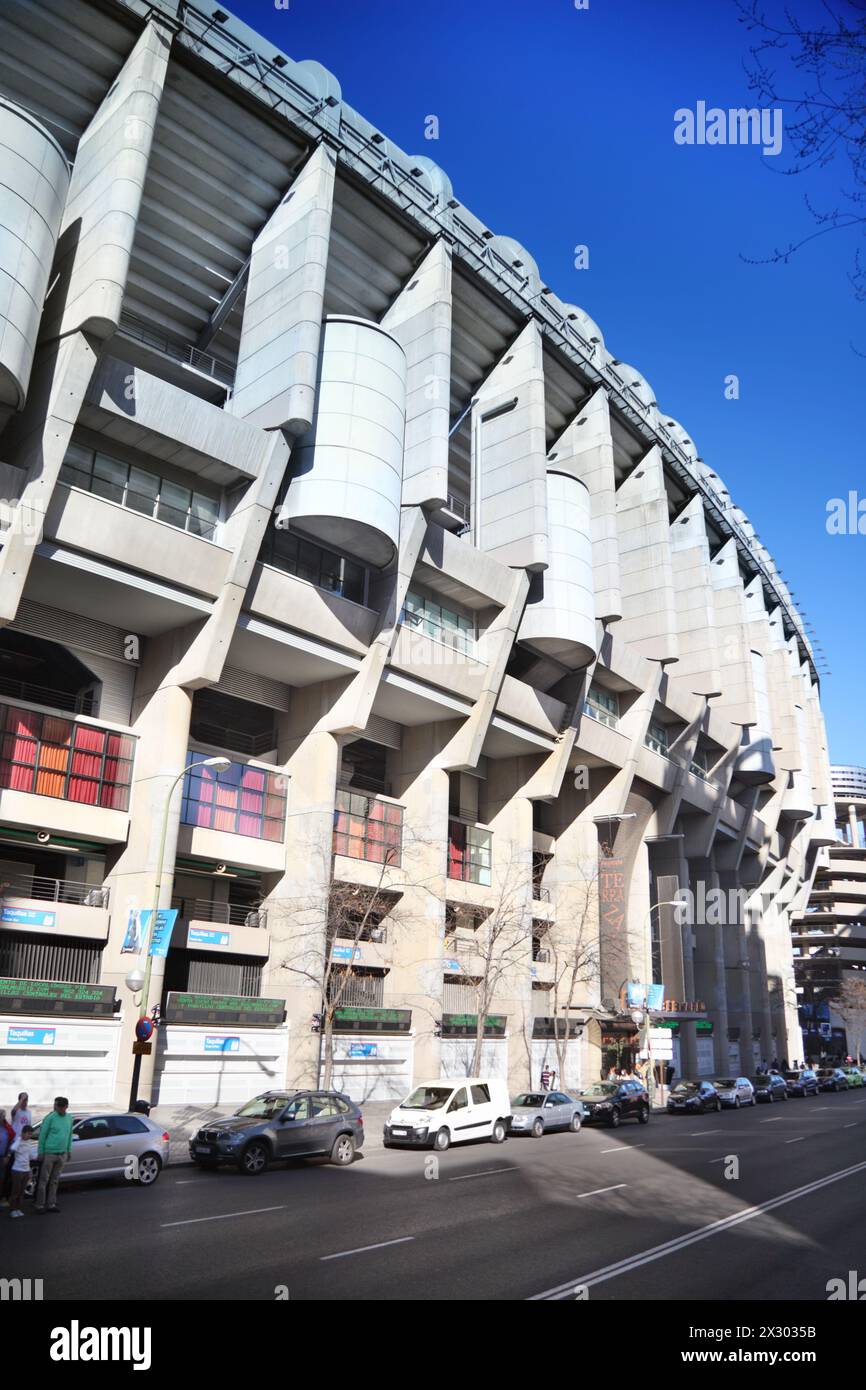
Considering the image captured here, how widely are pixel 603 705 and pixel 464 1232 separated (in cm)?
4052

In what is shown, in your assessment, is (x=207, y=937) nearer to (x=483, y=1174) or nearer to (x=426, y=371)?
(x=483, y=1174)

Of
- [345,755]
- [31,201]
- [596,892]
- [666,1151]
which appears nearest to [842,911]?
[596,892]

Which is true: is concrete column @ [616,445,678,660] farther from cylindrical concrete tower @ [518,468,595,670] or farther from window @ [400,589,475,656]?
window @ [400,589,475,656]

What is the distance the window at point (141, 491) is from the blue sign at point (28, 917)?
11.5m

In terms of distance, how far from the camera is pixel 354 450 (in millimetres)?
31844

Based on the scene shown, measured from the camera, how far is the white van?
24312mm

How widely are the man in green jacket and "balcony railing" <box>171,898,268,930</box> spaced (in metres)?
19.4

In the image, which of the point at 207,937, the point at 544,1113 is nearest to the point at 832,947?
the point at 544,1113

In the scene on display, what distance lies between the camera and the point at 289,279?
32.7 meters

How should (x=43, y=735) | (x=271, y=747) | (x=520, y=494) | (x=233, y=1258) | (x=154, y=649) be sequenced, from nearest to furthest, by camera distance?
(x=233, y=1258)
(x=43, y=735)
(x=154, y=649)
(x=271, y=747)
(x=520, y=494)

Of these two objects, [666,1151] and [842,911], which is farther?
[842,911]

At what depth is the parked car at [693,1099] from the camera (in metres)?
41.3
